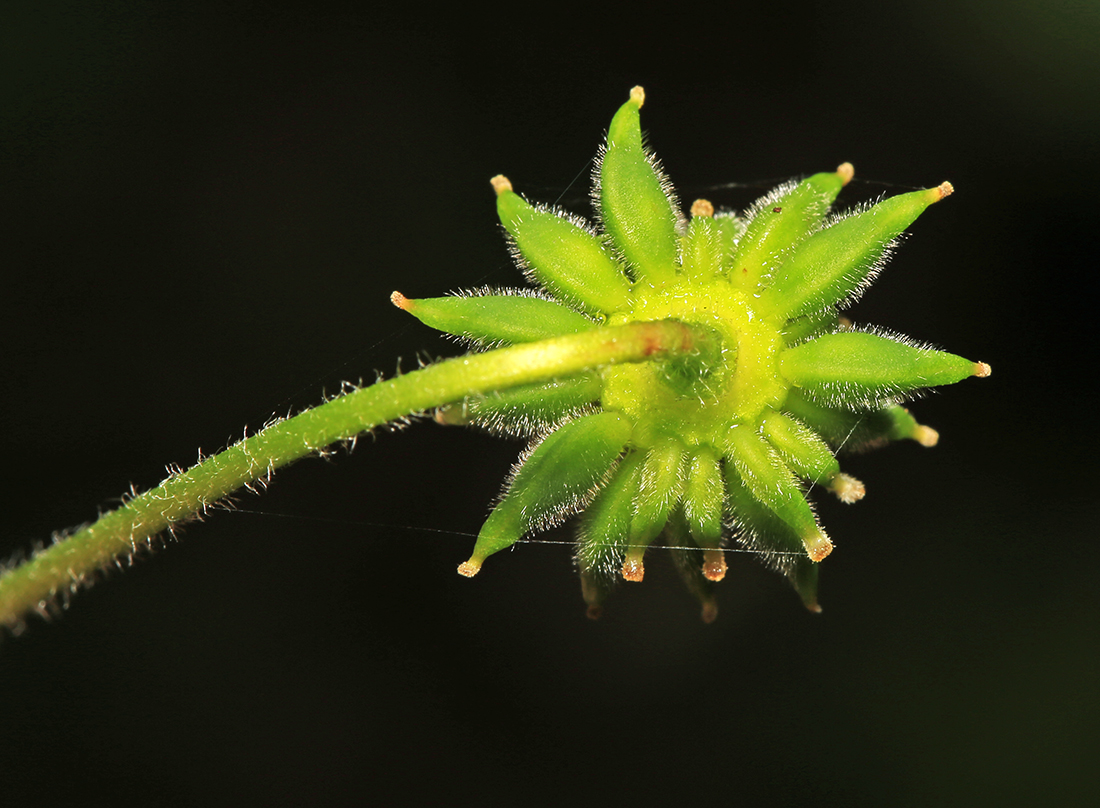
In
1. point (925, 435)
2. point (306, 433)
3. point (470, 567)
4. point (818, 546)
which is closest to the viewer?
point (306, 433)

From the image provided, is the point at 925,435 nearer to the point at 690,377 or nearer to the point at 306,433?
the point at 690,377

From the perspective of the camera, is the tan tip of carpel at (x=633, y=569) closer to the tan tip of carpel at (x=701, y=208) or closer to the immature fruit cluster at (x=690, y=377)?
the immature fruit cluster at (x=690, y=377)

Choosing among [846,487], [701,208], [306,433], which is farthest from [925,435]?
[306,433]

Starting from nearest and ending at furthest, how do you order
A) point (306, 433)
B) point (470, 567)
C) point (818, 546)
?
point (306, 433) → point (818, 546) → point (470, 567)

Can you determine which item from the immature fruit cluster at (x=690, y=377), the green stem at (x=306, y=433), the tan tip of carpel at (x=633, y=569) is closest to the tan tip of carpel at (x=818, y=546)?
the immature fruit cluster at (x=690, y=377)

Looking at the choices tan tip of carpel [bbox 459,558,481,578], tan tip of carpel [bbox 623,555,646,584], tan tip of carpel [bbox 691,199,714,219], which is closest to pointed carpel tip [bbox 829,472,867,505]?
tan tip of carpel [bbox 623,555,646,584]

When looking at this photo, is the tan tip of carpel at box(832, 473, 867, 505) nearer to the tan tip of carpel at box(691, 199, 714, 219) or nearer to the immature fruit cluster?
the immature fruit cluster

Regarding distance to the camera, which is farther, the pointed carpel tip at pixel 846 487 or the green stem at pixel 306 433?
the pointed carpel tip at pixel 846 487
